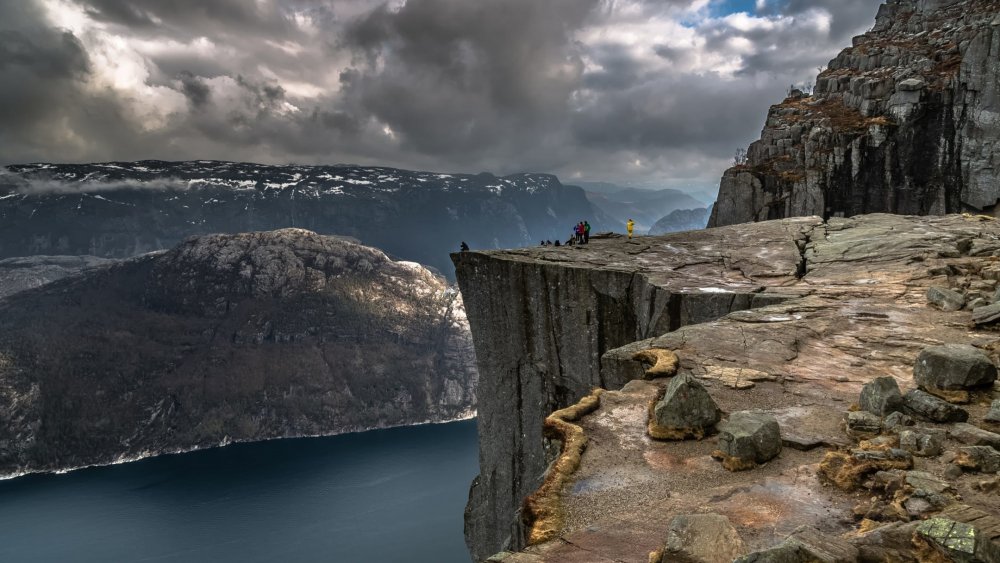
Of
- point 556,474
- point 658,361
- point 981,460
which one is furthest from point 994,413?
point 556,474

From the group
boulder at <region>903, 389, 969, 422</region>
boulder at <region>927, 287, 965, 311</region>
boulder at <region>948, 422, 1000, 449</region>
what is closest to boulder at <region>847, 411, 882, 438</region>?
boulder at <region>903, 389, 969, 422</region>

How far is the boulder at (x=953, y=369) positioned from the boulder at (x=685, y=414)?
548cm

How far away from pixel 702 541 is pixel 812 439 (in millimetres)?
5859

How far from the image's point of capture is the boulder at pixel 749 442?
36.3ft

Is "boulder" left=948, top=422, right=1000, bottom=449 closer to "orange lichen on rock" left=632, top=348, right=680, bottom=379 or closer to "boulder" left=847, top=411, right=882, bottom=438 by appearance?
"boulder" left=847, top=411, right=882, bottom=438

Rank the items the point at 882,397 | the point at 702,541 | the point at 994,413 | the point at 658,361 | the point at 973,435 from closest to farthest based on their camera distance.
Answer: the point at 702,541 < the point at 973,435 < the point at 994,413 < the point at 882,397 < the point at 658,361

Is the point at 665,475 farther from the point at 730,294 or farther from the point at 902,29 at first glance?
the point at 902,29

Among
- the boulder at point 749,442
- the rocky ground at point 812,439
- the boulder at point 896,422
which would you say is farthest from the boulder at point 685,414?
the boulder at point 896,422

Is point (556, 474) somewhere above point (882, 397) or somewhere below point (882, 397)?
below

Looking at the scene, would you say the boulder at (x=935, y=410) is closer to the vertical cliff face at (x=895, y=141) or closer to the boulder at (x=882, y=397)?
the boulder at (x=882, y=397)

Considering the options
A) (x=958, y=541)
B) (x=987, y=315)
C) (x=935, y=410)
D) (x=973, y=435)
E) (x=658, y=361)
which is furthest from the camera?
(x=987, y=315)

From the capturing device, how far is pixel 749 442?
36.7 ft

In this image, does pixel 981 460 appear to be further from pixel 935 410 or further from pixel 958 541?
pixel 958 541

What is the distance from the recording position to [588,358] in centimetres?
3297
